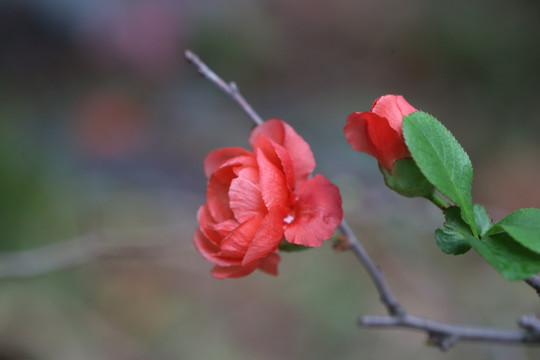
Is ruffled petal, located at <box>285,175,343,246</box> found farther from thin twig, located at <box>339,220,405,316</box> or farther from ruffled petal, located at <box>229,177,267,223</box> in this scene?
thin twig, located at <box>339,220,405,316</box>

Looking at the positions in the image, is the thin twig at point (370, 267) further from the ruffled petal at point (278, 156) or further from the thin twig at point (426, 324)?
the ruffled petal at point (278, 156)

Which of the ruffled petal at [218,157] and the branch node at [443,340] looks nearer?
the ruffled petal at [218,157]

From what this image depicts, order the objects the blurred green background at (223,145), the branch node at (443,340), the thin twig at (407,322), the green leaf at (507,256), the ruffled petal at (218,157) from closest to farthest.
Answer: the green leaf at (507,256), the ruffled petal at (218,157), the thin twig at (407,322), the branch node at (443,340), the blurred green background at (223,145)

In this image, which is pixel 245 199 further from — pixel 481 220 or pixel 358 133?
pixel 481 220

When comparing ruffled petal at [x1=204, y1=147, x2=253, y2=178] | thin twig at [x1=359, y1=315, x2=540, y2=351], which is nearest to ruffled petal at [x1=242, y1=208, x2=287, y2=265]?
ruffled petal at [x1=204, y1=147, x2=253, y2=178]

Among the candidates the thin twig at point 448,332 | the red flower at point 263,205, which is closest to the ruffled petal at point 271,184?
the red flower at point 263,205

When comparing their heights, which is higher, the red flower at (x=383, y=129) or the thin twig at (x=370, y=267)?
the red flower at (x=383, y=129)
